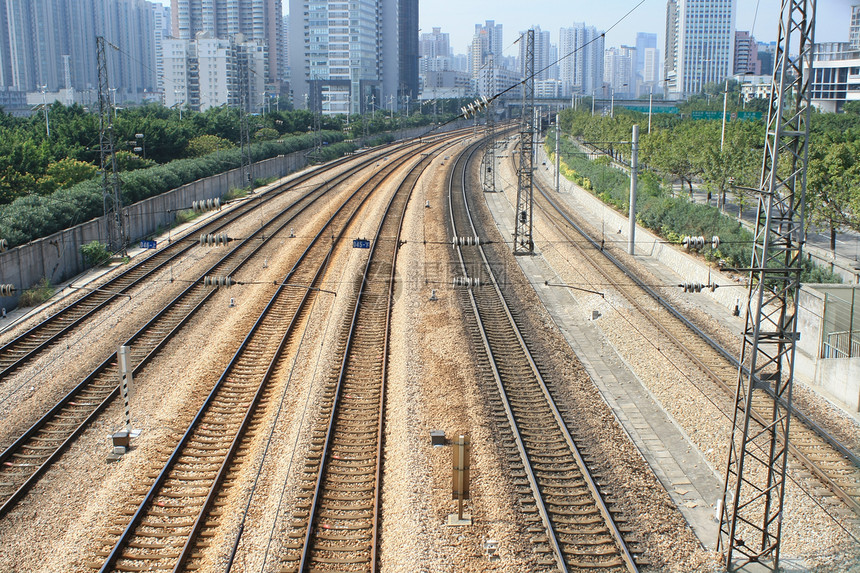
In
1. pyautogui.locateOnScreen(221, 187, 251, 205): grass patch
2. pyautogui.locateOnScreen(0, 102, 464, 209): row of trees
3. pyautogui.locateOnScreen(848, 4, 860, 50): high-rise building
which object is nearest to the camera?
pyautogui.locateOnScreen(0, 102, 464, 209): row of trees

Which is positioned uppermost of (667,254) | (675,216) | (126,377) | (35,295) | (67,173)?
(67,173)

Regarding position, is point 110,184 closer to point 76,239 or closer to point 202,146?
point 76,239

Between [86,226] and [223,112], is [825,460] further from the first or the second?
[223,112]

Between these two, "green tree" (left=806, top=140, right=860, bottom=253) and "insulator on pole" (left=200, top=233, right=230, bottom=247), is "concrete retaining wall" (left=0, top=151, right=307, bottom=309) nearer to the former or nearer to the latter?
"insulator on pole" (left=200, top=233, right=230, bottom=247)

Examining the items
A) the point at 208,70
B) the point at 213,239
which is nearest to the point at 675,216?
the point at 213,239

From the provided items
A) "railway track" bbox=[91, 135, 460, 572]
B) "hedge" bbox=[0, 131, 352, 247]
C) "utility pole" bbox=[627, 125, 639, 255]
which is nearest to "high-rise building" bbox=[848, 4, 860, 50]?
"utility pole" bbox=[627, 125, 639, 255]

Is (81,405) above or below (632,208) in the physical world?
below

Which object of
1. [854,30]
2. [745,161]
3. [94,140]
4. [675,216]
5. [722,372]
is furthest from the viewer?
[854,30]
